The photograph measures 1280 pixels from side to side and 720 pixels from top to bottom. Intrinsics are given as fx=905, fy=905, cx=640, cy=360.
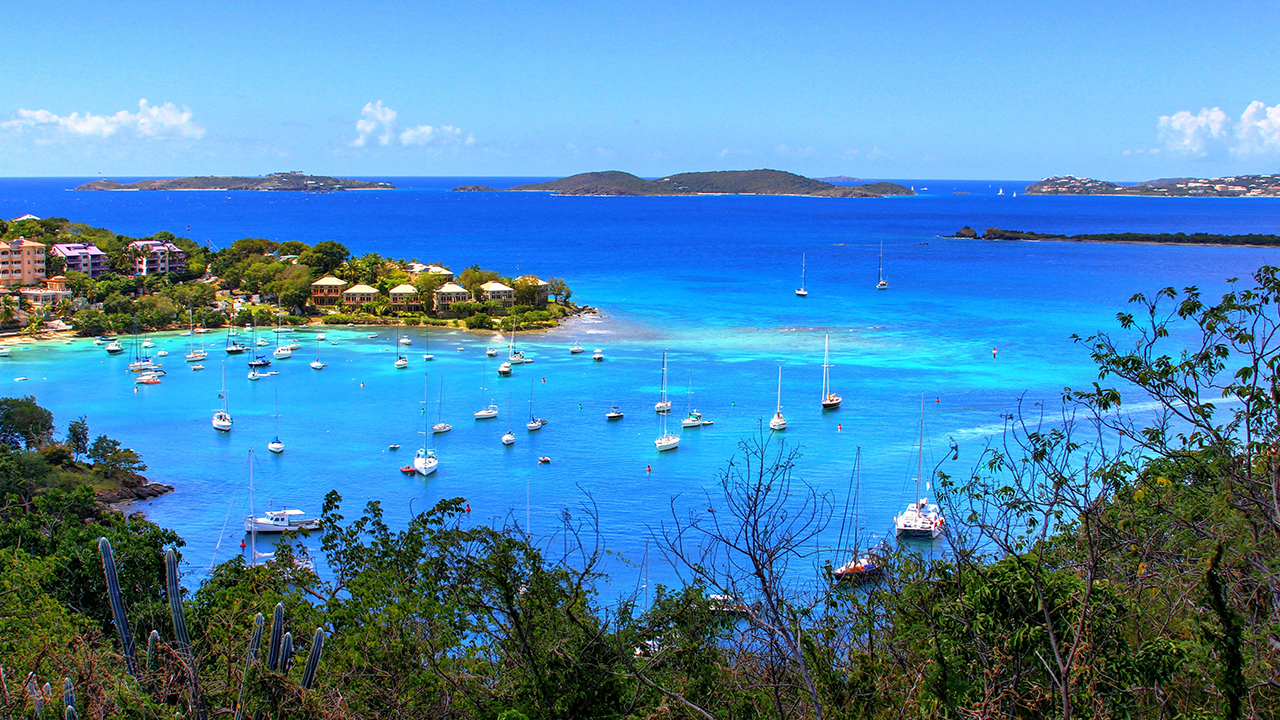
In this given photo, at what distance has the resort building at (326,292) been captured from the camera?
41.7 metres

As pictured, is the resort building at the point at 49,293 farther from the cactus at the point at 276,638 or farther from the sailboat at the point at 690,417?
the cactus at the point at 276,638

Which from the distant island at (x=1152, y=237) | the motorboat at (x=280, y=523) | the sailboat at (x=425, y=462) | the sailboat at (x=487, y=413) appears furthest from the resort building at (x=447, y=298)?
the distant island at (x=1152, y=237)

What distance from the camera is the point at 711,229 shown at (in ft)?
313

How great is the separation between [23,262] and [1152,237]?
7462cm

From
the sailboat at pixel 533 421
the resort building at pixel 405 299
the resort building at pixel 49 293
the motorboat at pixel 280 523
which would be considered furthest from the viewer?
the resort building at pixel 405 299

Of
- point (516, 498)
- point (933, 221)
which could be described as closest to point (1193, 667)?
point (516, 498)

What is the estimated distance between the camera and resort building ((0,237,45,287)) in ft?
133

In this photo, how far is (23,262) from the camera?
41.1 meters

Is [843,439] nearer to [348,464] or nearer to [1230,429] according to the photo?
[348,464]

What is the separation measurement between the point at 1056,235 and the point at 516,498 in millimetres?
71587

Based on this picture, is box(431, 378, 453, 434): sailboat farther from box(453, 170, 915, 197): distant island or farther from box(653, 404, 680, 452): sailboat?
box(453, 170, 915, 197): distant island

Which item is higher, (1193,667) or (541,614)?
(1193,667)

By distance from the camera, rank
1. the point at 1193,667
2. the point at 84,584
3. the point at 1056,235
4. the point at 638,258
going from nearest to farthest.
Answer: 1. the point at 1193,667
2. the point at 84,584
3. the point at 638,258
4. the point at 1056,235

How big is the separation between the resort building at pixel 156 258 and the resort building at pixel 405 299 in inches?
510
